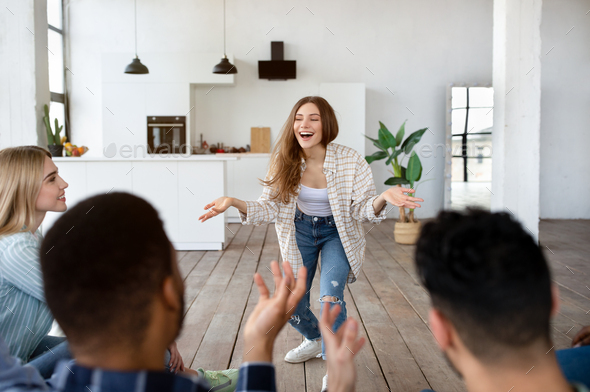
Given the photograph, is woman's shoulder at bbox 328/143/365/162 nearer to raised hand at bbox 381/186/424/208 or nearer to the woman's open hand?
raised hand at bbox 381/186/424/208

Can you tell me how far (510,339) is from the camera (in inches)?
24.3

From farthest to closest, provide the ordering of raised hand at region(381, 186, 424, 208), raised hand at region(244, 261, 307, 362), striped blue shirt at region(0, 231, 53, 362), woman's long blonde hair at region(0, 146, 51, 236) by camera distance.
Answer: raised hand at region(381, 186, 424, 208) → woman's long blonde hair at region(0, 146, 51, 236) → striped blue shirt at region(0, 231, 53, 362) → raised hand at region(244, 261, 307, 362)

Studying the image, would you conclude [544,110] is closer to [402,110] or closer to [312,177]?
[402,110]

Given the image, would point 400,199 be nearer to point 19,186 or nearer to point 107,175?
point 19,186

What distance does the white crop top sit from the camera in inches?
79.9

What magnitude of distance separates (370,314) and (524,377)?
2.12 metres

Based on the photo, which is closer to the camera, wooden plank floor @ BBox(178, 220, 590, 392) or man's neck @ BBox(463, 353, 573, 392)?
man's neck @ BBox(463, 353, 573, 392)

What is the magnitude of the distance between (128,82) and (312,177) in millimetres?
5182

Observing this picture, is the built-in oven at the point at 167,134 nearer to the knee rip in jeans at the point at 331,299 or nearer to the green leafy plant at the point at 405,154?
the green leafy plant at the point at 405,154

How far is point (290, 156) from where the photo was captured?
2.10 metres

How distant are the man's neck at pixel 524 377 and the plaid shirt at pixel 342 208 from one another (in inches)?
51.5

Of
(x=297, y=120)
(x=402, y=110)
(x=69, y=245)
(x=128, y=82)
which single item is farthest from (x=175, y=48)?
(x=69, y=245)

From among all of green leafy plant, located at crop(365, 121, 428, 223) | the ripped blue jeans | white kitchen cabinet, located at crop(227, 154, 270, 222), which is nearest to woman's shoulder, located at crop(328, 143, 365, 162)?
the ripped blue jeans

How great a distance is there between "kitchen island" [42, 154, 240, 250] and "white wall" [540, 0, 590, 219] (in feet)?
16.5
